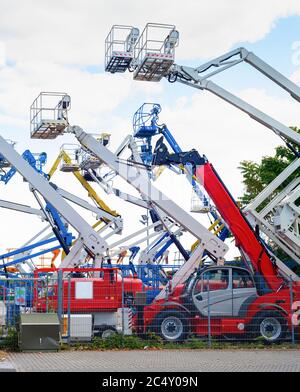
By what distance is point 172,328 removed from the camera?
84.0ft

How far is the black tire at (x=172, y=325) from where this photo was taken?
25469 millimetres

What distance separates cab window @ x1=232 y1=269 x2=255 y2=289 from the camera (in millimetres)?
26094

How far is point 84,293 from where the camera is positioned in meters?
26.1

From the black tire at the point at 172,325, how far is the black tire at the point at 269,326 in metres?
1.97

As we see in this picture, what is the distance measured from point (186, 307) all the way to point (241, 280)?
191 centimetres

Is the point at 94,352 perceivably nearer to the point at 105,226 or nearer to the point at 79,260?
the point at 79,260

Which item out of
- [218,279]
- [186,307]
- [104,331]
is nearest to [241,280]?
[218,279]

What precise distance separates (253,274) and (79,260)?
6.64 m

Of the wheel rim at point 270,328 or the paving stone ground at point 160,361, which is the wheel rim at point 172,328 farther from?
the wheel rim at point 270,328

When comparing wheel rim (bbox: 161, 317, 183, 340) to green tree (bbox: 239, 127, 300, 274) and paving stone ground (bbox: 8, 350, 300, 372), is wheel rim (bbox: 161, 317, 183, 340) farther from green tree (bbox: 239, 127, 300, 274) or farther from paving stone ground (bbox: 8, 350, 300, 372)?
green tree (bbox: 239, 127, 300, 274)

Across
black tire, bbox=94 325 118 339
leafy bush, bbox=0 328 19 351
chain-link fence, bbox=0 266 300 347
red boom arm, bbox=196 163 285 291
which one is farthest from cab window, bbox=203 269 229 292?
leafy bush, bbox=0 328 19 351

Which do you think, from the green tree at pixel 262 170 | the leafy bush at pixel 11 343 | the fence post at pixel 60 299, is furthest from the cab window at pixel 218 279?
the green tree at pixel 262 170

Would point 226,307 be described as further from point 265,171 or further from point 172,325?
point 265,171
